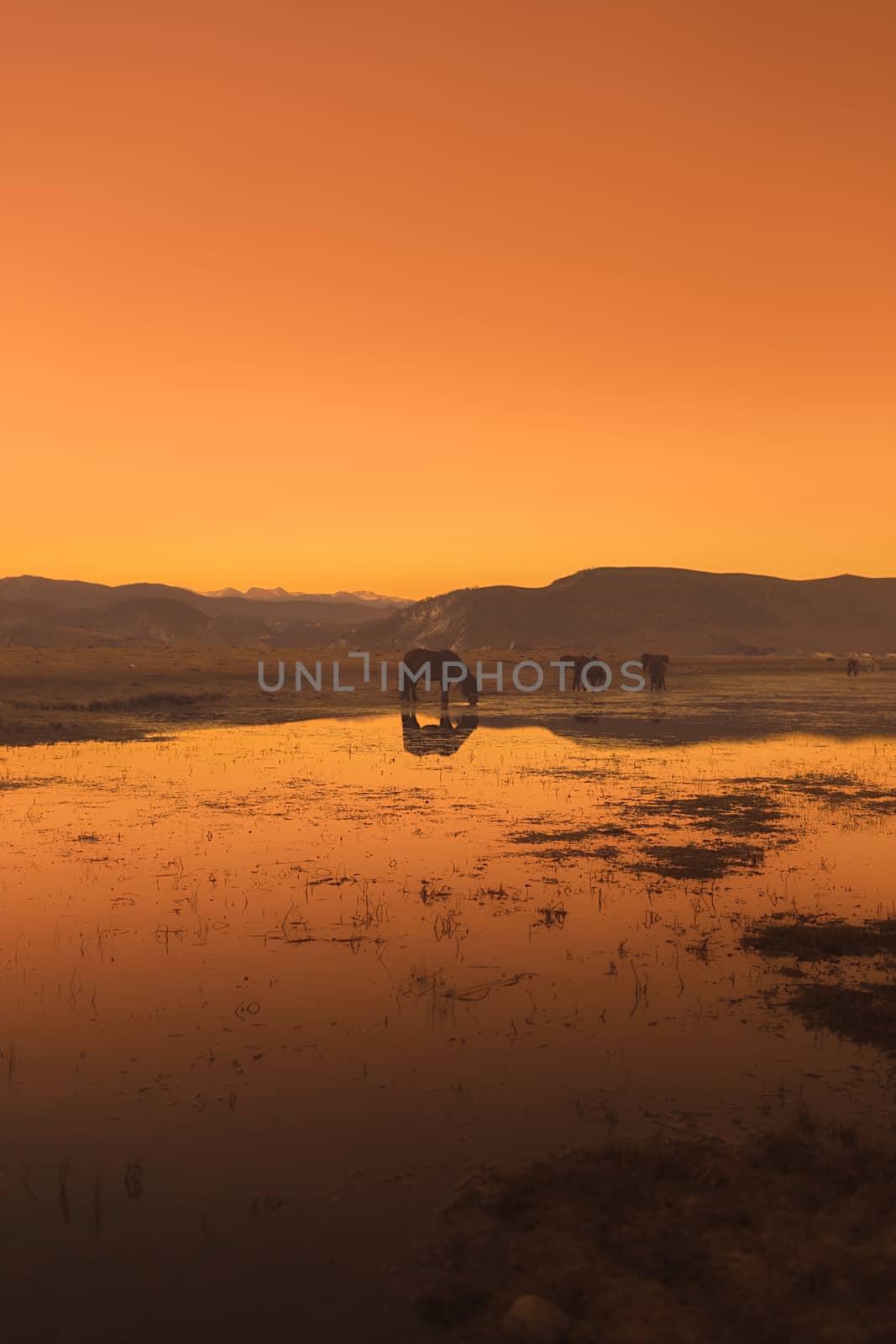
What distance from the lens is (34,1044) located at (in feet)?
25.0

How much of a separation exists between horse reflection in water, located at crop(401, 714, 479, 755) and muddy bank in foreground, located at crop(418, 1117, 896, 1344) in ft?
66.3

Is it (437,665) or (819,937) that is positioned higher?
(437,665)

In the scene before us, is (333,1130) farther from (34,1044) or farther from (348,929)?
(348,929)

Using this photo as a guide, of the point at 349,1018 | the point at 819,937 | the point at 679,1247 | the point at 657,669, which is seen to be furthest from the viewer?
the point at 657,669

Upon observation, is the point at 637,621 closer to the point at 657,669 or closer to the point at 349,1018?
the point at 657,669

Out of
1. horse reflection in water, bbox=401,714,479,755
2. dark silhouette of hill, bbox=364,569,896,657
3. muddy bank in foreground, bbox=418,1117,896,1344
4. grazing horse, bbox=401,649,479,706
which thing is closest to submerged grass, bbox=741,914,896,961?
muddy bank in foreground, bbox=418,1117,896,1344

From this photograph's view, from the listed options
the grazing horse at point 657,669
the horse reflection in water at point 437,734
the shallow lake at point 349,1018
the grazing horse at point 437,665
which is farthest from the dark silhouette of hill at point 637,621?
the shallow lake at point 349,1018

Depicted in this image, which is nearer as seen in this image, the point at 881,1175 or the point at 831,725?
the point at 881,1175

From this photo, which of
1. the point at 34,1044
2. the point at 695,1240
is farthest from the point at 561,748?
the point at 695,1240

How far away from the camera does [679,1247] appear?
4844mm

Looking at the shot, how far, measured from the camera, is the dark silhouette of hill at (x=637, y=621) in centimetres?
17350

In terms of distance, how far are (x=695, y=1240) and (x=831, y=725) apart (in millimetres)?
31194

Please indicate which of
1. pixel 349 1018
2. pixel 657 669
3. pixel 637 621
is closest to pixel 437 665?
pixel 657 669

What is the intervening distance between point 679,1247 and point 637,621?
177 m
